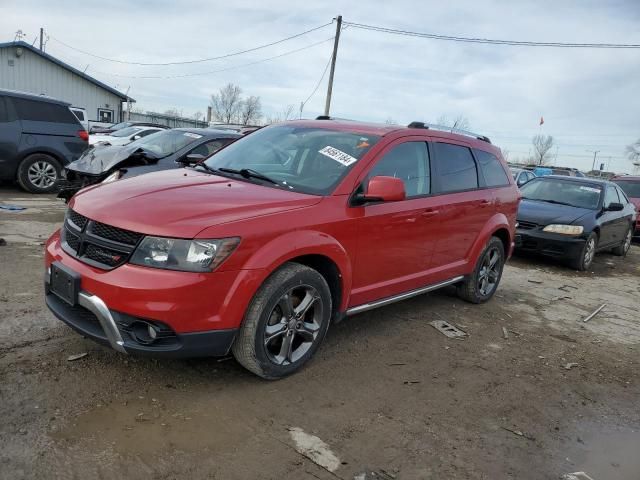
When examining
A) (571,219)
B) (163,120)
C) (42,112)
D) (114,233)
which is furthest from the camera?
(163,120)

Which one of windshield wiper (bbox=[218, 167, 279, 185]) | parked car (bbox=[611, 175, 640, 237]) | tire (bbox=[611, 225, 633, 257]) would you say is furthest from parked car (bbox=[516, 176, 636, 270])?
windshield wiper (bbox=[218, 167, 279, 185])

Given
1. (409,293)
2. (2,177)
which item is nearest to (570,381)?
(409,293)

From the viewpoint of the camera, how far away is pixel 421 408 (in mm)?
3361

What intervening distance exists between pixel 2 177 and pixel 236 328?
8.69 meters

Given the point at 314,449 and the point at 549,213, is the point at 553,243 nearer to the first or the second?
→ the point at 549,213

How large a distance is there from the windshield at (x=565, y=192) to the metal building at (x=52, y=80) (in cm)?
2842

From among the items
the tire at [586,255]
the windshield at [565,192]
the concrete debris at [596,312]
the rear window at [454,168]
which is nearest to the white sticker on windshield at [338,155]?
the rear window at [454,168]

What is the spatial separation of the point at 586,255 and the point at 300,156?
A: 652 cm

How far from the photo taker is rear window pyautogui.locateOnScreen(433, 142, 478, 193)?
189 inches

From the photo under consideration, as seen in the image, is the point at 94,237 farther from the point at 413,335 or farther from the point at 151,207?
the point at 413,335

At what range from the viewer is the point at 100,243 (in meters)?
3.06

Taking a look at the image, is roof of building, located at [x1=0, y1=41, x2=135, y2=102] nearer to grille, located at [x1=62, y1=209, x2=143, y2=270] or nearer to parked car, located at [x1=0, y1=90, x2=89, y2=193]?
parked car, located at [x1=0, y1=90, x2=89, y2=193]

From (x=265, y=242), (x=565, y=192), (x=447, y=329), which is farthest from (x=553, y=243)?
(x=265, y=242)

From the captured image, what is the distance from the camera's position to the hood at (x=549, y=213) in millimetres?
8578
